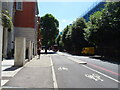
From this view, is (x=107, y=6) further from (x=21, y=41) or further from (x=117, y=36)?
(x=21, y=41)

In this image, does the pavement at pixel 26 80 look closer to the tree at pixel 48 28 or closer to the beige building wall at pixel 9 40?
the beige building wall at pixel 9 40

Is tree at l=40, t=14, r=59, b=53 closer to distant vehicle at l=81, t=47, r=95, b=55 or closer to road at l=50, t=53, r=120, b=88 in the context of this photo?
distant vehicle at l=81, t=47, r=95, b=55

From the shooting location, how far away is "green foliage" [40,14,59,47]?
58.6m

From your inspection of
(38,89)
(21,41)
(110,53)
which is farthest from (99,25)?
(38,89)

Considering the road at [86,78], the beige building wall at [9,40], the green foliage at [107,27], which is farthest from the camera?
the green foliage at [107,27]

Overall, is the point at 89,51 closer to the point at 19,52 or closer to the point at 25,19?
the point at 25,19

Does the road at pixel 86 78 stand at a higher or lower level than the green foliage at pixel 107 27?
lower

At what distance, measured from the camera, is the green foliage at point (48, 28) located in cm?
5862

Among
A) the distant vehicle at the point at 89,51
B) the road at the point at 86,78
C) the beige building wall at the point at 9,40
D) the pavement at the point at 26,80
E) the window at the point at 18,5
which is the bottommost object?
the road at the point at 86,78

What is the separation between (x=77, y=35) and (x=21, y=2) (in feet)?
73.9

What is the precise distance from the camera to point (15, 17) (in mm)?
32688

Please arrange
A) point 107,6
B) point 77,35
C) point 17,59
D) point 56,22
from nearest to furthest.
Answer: point 17,59 → point 107,6 → point 77,35 → point 56,22

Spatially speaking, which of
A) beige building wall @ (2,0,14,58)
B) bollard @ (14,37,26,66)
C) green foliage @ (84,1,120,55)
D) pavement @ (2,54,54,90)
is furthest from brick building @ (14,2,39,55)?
pavement @ (2,54,54,90)

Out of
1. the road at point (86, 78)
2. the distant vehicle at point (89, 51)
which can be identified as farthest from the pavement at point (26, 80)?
the distant vehicle at point (89, 51)
